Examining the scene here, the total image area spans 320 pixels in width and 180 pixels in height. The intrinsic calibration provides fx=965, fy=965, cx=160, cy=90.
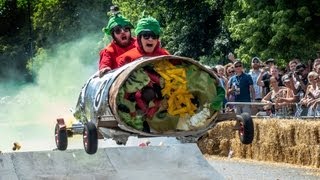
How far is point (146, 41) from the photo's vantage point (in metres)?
11.9

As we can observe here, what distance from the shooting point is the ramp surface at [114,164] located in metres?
13.1

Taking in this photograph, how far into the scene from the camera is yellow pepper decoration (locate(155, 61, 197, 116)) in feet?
36.1

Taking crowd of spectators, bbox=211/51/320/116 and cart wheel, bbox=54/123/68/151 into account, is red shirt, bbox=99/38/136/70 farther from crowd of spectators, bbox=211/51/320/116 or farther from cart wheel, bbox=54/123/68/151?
crowd of spectators, bbox=211/51/320/116

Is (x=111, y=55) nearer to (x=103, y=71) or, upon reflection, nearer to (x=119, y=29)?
(x=119, y=29)

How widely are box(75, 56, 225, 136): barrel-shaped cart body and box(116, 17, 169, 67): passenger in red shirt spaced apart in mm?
752

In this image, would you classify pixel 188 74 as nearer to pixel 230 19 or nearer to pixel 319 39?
pixel 319 39

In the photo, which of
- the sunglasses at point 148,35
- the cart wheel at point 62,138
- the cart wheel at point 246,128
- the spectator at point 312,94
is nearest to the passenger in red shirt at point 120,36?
the sunglasses at point 148,35

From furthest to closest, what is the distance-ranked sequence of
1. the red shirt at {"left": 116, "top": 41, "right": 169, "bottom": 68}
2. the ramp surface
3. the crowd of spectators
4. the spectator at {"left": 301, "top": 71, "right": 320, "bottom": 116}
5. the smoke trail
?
1. the smoke trail
2. the crowd of spectators
3. the spectator at {"left": 301, "top": 71, "right": 320, "bottom": 116}
4. the ramp surface
5. the red shirt at {"left": 116, "top": 41, "right": 169, "bottom": 68}

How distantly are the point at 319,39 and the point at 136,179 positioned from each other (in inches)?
640

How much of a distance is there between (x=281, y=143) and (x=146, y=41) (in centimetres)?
660

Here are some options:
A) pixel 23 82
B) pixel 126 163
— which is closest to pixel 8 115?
pixel 23 82

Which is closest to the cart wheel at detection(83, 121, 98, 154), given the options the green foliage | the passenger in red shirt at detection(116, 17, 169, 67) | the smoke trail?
the passenger in red shirt at detection(116, 17, 169, 67)

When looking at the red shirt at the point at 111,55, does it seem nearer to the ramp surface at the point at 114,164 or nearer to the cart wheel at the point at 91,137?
the cart wheel at the point at 91,137

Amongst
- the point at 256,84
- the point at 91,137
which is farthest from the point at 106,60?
the point at 256,84
